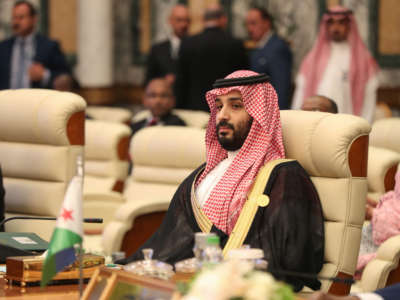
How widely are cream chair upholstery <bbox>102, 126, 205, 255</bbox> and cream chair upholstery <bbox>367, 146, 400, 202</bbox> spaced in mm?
1108

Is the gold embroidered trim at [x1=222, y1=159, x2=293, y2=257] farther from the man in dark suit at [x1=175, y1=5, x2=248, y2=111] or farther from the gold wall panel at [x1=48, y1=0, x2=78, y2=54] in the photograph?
the gold wall panel at [x1=48, y1=0, x2=78, y2=54]

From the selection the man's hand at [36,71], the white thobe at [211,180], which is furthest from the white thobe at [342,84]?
the white thobe at [211,180]

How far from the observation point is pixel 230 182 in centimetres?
379

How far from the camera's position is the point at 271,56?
24.0 feet

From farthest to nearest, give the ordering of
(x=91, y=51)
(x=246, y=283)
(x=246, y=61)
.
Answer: (x=91, y=51), (x=246, y=61), (x=246, y=283)

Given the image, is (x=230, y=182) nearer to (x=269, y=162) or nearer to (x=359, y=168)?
(x=269, y=162)

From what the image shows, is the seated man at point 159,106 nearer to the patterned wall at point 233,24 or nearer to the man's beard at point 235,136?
the patterned wall at point 233,24

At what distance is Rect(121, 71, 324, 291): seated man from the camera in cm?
349

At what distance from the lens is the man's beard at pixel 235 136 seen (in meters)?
3.85

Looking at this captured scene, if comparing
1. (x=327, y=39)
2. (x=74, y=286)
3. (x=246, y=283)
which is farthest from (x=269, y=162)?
(x=327, y=39)

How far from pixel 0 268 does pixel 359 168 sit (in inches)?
55.5

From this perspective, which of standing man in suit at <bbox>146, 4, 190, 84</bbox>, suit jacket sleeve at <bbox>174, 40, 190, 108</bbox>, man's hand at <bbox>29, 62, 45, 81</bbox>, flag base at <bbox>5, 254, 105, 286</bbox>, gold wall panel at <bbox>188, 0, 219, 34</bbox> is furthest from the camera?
gold wall panel at <bbox>188, 0, 219, 34</bbox>

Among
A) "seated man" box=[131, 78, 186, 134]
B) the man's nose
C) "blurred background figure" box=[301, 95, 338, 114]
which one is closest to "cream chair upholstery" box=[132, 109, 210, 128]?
"seated man" box=[131, 78, 186, 134]

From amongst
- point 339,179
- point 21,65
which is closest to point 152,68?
point 21,65
